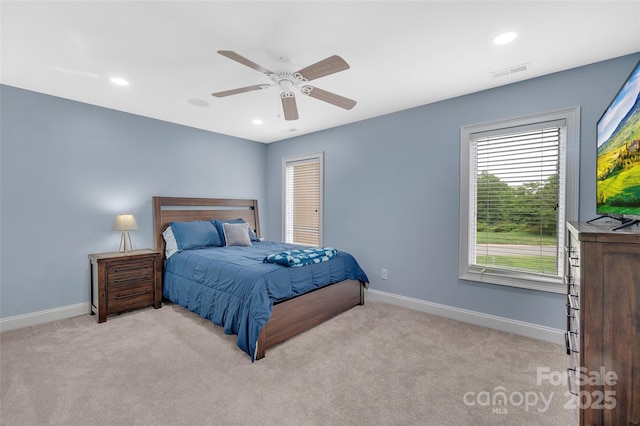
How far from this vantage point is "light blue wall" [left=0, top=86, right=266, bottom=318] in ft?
9.87

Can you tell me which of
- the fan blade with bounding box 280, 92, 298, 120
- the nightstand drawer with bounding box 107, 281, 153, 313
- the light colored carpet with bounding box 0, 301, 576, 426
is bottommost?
the light colored carpet with bounding box 0, 301, 576, 426

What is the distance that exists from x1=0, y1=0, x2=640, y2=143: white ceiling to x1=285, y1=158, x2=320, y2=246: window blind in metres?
1.84

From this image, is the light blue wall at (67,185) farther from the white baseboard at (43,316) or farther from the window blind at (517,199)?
the window blind at (517,199)

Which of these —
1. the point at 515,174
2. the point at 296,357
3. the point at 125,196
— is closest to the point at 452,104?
the point at 515,174

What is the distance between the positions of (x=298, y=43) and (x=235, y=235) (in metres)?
2.84

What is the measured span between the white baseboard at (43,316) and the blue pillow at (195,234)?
1258 millimetres

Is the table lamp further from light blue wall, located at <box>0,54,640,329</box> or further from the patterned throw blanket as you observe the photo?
the patterned throw blanket

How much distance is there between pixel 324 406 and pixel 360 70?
271cm

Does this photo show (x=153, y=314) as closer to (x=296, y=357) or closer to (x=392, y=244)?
(x=296, y=357)

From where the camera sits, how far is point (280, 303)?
105 inches

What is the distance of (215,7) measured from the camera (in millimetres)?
1807

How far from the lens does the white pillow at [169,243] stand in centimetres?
388

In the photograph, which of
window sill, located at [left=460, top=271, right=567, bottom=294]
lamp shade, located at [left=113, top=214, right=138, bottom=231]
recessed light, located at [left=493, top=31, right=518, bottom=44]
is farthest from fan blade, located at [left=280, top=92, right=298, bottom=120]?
window sill, located at [left=460, top=271, right=567, bottom=294]

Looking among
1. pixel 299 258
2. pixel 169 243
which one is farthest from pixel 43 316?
pixel 299 258
